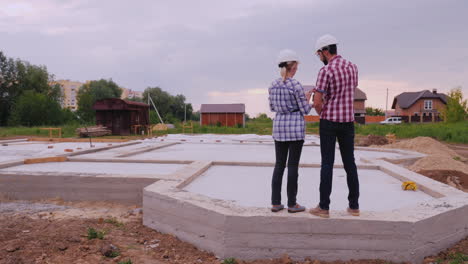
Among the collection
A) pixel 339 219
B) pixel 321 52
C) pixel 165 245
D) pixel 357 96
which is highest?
pixel 357 96

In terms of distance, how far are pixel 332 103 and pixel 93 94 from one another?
55.9m

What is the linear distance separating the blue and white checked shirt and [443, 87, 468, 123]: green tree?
1486 inches

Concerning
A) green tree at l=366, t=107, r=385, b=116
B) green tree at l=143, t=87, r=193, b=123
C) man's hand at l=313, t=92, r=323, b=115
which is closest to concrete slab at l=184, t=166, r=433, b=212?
man's hand at l=313, t=92, r=323, b=115

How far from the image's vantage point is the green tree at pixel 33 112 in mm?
36156

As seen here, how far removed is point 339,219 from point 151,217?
229 cm

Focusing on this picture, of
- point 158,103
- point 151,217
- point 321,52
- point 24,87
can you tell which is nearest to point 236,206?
point 151,217

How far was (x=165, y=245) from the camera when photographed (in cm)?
378

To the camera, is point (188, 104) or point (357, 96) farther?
point (188, 104)

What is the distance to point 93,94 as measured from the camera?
177ft

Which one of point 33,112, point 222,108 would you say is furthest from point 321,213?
point 33,112

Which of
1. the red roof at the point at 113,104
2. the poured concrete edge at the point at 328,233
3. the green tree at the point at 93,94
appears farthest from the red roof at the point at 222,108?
the poured concrete edge at the point at 328,233

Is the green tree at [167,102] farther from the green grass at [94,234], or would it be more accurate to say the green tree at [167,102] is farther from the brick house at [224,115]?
the green grass at [94,234]

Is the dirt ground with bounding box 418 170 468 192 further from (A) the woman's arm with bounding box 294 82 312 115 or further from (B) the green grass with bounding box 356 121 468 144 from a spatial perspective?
(B) the green grass with bounding box 356 121 468 144

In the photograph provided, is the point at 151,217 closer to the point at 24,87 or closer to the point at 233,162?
the point at 233,162
